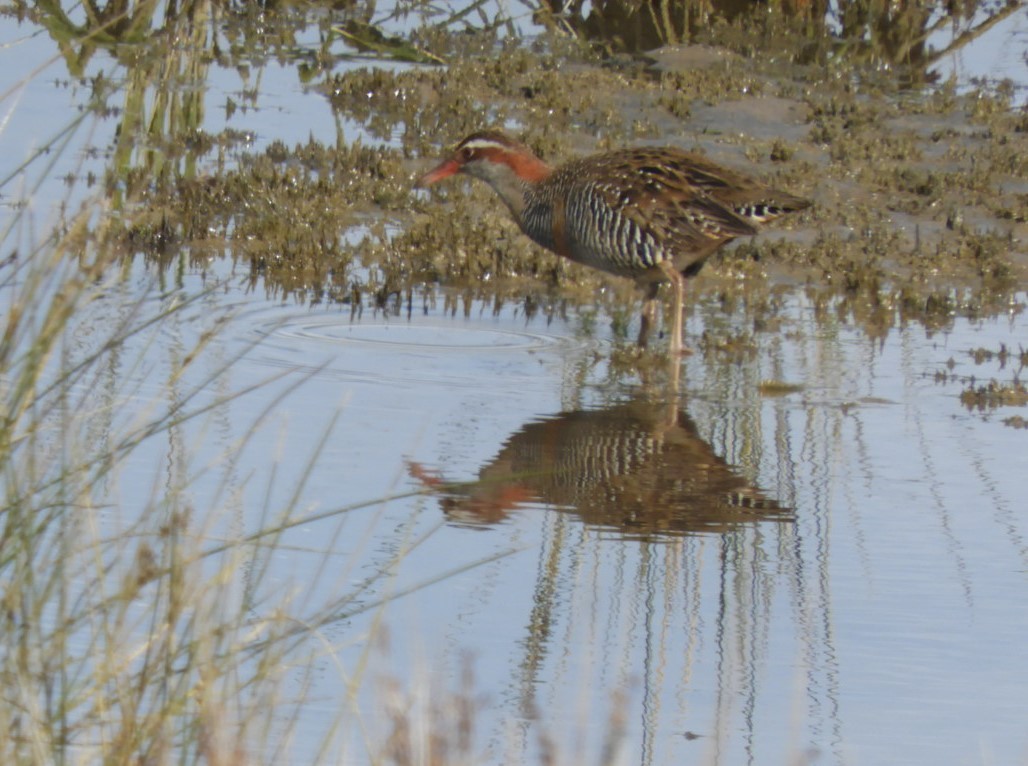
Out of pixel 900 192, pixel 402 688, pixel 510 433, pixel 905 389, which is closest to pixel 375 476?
pixel 510 433

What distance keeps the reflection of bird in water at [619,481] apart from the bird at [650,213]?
1.62 m

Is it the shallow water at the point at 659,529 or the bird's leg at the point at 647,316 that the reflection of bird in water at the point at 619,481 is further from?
the bird's leg at the point at 647,316

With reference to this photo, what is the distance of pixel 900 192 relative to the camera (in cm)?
1418

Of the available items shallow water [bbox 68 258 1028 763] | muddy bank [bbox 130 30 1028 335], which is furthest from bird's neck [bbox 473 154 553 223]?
shallow water [bbox 68 258 1028 763]

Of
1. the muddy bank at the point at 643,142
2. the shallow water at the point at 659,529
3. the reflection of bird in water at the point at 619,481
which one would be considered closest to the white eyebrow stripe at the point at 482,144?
the muddy bank at the point at 643,142

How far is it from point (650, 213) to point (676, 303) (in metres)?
0.46

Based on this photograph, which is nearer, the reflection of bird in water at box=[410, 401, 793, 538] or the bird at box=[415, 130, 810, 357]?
the reflection of bird in water at box=[410, 401, 793, 538]

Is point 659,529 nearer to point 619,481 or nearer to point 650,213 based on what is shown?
point 619,481

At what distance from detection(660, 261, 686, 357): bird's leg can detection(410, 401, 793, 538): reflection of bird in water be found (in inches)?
49.9

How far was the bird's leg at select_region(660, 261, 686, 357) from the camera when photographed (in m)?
10.4

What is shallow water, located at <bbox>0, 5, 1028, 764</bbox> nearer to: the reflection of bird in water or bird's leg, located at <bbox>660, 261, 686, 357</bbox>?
the reflection of bird in water

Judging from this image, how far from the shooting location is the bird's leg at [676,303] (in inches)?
408

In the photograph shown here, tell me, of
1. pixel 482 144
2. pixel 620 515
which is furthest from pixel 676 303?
pixel 620 515

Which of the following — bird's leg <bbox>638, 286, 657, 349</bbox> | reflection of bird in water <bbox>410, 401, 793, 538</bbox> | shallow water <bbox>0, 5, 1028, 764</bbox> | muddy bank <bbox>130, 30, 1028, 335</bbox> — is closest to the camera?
shallow water <bbox>0, 5, 1028, 764</bbox>
